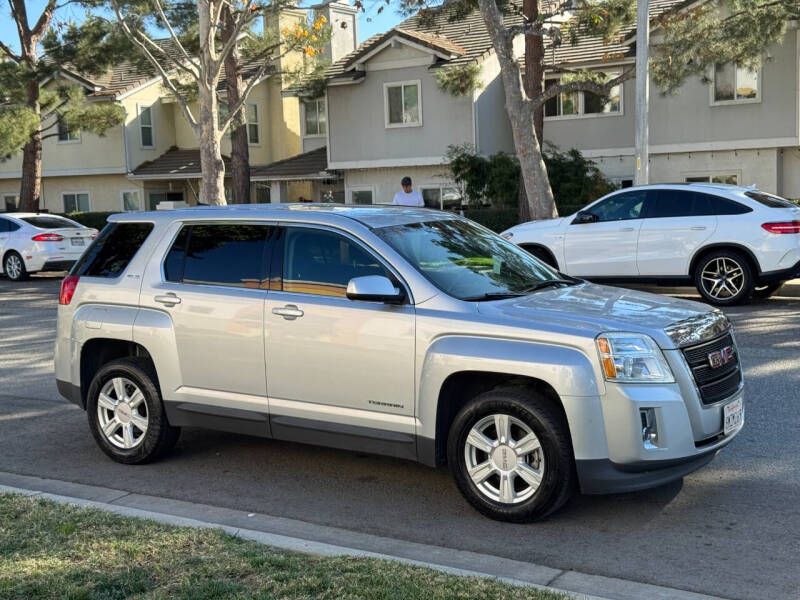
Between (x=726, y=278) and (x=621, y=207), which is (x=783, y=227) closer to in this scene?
(x=726, y=278)

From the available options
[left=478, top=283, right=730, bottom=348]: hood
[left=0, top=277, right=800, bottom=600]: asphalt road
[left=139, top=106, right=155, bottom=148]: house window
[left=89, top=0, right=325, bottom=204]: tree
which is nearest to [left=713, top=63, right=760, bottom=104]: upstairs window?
[left=89, top=0, right=325, bottom=204]: tree

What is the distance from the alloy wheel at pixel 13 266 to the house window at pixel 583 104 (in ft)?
53.4

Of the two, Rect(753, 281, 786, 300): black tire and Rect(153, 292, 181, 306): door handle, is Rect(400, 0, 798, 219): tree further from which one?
Rect(153, 292, 181, 306): door handle

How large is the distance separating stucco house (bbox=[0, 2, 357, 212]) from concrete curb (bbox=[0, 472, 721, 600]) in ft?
101

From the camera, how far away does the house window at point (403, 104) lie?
104ft

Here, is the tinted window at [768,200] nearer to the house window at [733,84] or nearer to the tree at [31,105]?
the house window at [733,84]

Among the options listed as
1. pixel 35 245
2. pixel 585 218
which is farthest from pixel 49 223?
pixel 585 218

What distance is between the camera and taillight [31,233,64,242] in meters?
22.5

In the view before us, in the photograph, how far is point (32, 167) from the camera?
31734 mm

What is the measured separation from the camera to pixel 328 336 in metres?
6.10

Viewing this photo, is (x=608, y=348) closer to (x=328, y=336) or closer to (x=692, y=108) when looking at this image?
(x=328, y=336)

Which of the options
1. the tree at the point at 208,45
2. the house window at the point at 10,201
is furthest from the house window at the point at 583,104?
the house window at the point at 10,201

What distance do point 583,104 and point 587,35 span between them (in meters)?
7.87

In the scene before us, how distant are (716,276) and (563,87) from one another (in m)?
7.76
